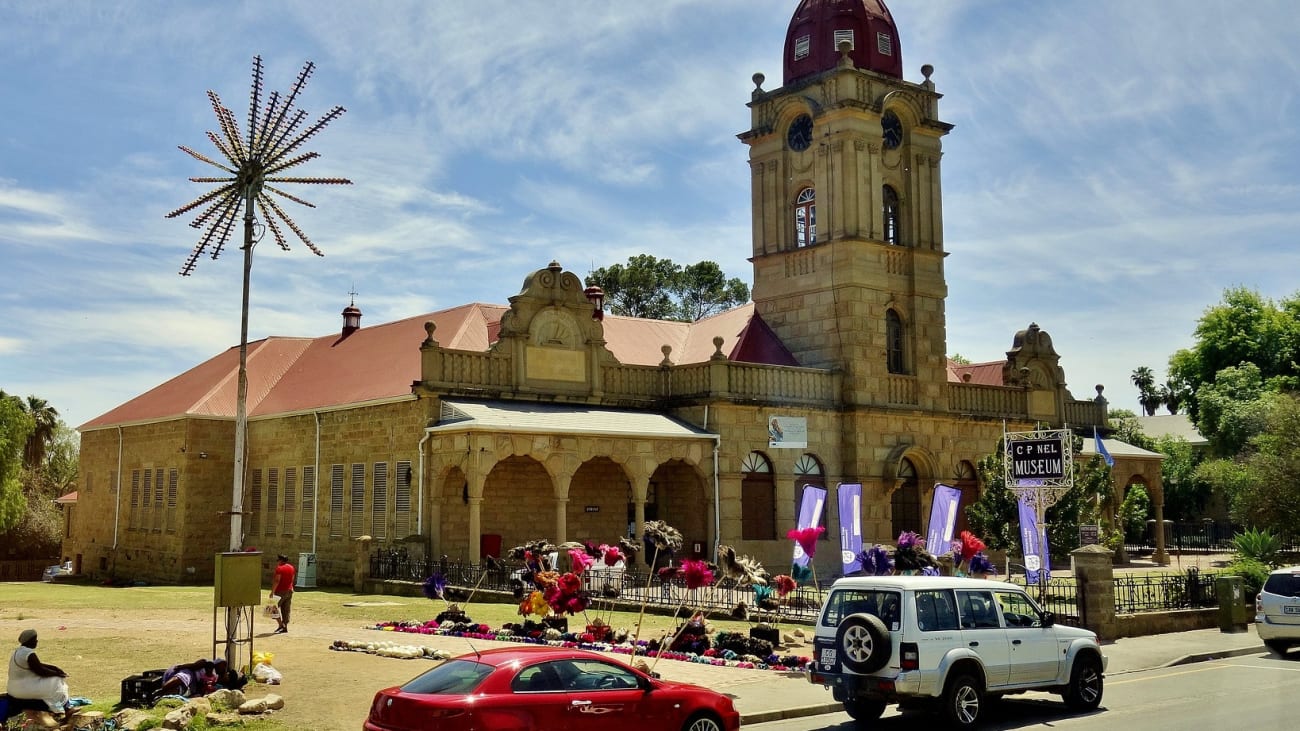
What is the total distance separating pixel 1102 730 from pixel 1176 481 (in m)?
56.8

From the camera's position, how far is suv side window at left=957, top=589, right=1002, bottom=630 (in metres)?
14.2

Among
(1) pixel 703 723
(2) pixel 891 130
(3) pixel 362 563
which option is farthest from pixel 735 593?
(2) pixel 891 130

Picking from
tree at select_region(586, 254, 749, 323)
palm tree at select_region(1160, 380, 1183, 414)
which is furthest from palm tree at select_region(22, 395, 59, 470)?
palm tree at select_region(1160, 380, 1183, 414)

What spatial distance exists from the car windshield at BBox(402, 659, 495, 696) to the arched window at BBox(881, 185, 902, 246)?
31.8 m

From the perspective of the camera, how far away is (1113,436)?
50594 mm

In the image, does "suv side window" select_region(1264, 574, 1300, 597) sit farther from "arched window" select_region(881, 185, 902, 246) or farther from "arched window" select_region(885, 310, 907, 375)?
"arched window" select_region(881, 185, 902, 246)

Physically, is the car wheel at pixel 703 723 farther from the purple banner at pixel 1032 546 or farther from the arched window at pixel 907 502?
the arched window at pixel 907 502

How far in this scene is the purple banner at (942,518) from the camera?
93.9ft

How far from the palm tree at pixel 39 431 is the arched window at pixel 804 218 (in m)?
48.0

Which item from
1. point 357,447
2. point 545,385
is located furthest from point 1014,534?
point 357,447

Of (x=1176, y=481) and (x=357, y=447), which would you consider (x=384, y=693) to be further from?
(x=1176, y=481)

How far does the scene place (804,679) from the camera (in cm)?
1733

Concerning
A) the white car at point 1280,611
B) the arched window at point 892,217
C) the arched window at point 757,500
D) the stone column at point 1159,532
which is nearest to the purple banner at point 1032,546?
the white car at point 1280,611

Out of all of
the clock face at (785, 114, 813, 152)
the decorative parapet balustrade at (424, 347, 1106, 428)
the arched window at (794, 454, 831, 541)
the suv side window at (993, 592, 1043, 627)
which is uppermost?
the clock face at (785, 114, 813, 152)
